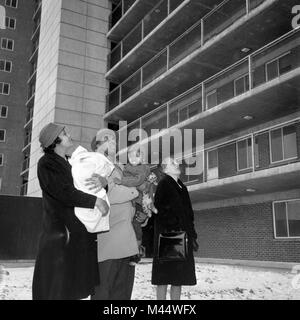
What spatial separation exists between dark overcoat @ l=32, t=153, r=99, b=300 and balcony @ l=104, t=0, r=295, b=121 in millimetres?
12675

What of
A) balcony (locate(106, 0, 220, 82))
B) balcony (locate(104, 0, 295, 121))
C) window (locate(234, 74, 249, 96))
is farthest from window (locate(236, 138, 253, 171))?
balcony (locate(106, 0, 220, 82))

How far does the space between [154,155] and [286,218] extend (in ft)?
30.2

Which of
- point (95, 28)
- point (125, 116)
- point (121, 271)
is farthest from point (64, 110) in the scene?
point (121, 271)

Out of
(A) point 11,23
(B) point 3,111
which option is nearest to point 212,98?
(B) point 3,111

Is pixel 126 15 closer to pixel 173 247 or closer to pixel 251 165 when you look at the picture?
pixel 251 165

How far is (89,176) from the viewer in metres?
3.26

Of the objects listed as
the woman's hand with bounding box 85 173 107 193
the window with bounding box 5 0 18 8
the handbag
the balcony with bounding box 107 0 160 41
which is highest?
the window with bounding box 5 0 18 8

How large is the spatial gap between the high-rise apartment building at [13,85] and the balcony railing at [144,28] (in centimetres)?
1533

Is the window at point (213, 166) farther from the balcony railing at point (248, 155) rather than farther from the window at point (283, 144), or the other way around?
the window at point (283, 144)

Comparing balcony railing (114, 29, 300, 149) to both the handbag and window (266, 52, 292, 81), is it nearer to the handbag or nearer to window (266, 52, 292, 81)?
window (266, 52, 292, 81)

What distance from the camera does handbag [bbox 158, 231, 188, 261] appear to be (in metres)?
4.39

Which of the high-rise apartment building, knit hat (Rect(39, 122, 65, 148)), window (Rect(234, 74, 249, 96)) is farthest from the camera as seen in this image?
the high-rise apartment building

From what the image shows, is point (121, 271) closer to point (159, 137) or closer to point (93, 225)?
point (93, 225)

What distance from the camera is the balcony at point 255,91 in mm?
13312
